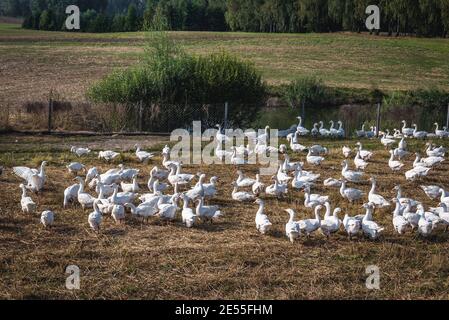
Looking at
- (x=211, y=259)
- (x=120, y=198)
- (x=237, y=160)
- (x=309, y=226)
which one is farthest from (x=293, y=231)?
(x=237, y=160)

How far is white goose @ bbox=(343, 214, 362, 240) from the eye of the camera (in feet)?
35.8

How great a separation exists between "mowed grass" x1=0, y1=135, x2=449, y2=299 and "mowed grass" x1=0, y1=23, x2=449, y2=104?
24974 millimetres

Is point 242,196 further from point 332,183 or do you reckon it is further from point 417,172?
point 417,172

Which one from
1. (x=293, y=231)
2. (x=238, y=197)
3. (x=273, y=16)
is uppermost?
(x=273, y=16)

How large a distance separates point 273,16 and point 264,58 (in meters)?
A: 30.6

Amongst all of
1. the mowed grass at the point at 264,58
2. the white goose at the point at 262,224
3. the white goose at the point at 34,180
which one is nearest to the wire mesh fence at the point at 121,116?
the mowed grass at the point at 264,58

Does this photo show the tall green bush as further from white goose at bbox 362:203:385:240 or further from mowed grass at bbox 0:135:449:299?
white goose at bbox 362:203:385:240

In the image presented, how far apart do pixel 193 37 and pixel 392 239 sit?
62781 mm

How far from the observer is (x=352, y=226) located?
35.8 ft

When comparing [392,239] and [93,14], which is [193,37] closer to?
[93,14]

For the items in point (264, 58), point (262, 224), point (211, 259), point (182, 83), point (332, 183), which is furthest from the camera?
point (264, 58)

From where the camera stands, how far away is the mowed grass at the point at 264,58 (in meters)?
44.3

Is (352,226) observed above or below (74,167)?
above

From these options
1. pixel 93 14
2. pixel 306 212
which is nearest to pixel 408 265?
pixel 306 212
